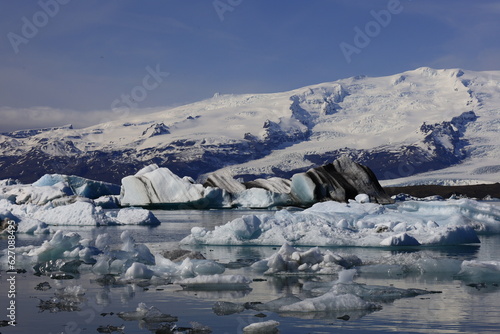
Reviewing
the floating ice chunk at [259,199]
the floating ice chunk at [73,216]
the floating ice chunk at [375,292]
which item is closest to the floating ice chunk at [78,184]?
the floating ice chunk at [259,199]

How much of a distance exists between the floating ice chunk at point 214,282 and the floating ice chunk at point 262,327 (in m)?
3.45

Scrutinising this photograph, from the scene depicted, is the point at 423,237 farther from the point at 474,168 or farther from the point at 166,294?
the point at 474,168

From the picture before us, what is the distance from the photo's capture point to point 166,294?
429 inches

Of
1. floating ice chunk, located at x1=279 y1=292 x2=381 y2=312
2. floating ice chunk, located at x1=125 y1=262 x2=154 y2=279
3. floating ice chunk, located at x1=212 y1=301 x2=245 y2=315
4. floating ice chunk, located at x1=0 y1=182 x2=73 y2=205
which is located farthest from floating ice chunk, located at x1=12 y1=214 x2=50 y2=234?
floating ice chunk, located at x1=0 y1=182 x2=73 y2=205

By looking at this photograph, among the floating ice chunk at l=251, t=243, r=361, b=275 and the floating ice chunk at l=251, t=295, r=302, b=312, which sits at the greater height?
the floating ice chunk at l=251, t=243, r=361, b=275

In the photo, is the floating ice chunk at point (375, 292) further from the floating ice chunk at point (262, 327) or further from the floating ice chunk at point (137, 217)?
the floating ice chunk at point (137, 217)

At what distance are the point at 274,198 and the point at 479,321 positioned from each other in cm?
4262

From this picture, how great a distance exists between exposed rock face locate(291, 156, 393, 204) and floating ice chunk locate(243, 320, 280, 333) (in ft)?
122

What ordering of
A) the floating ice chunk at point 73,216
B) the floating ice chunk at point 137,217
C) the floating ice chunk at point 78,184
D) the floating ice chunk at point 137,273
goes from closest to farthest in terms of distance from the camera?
the floating ice chunk at point 137,273 < the floating ice chunk at point 73,216 < the floating ice chunk at point 137,217 < the floating ice chunk at point 78,184

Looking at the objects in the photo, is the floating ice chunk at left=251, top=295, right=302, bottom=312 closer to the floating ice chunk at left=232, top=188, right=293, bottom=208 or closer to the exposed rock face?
the exposed rock face

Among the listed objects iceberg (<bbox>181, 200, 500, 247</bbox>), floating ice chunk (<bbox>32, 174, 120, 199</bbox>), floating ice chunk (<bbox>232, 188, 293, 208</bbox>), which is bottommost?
iceberg (<bbox>181, 200, 500, 247</bbox>)

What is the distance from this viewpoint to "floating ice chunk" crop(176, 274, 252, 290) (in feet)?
38.3

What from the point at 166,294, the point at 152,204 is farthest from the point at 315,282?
the point at 152,204

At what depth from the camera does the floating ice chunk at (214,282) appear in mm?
11673
